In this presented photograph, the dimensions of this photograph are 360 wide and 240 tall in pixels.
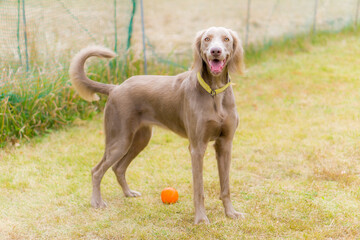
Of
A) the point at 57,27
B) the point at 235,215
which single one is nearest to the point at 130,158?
the point at 235,215

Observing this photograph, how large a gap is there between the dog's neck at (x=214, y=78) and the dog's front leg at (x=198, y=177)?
496 mm

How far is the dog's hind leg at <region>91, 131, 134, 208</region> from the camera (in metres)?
4.07

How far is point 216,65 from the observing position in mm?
3457

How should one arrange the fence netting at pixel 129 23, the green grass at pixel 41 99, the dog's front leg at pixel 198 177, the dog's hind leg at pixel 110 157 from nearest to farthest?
the dog's front leg at pixel 198 177
the dog's hind leg at pixel 110 157
the green grass at pixel 41 99
the fence netting at pixel 129 23

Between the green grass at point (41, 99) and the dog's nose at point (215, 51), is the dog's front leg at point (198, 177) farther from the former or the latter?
the green grass at point (41, 99)

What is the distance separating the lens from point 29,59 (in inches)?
246

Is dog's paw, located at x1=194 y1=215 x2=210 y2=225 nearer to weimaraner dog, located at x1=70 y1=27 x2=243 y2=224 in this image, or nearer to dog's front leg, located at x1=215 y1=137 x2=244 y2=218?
weimaraner dog, located at x1=70 y1=27 x2=243 y2=224

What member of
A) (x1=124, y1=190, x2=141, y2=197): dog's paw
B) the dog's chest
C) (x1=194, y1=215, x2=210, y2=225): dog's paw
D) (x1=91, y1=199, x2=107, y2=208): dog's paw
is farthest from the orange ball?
the dog's chest

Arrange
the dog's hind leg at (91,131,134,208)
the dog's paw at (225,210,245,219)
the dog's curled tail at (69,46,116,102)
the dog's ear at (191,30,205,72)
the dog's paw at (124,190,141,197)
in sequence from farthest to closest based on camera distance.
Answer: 1. the dog's paw at (124,190,141,197)
2. the dog's curled tail at (69,46,116,102)
3. the dog's hind leg at (91,131,134,208)
4. the dog's paw at (225,210,245,219)
5. the dog's ear at (191,30,205,72)

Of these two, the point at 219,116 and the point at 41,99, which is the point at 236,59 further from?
the point at 41,99

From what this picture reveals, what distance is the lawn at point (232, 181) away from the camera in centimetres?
369

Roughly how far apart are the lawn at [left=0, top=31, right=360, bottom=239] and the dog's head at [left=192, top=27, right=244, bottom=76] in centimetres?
128

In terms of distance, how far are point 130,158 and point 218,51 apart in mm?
1588

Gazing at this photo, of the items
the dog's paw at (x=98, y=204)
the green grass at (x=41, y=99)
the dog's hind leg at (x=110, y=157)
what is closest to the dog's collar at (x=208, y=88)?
the dog's hind leg at (x=110, y=157)
